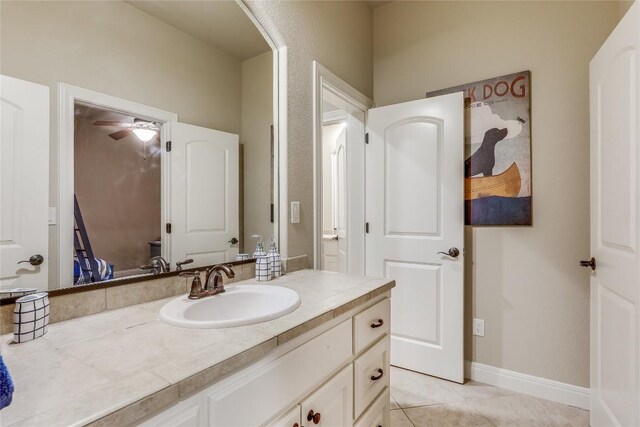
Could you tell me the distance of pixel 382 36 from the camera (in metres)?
2.57

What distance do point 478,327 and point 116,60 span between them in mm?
2451

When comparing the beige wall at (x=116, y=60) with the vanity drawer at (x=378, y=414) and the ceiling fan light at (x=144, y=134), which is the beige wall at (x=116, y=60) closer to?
the ceiling fan light at (x=144, y=134)

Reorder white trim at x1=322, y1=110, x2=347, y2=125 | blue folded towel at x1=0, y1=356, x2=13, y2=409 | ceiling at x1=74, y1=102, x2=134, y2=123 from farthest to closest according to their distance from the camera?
1. white trim at x1=322, y1=110, x2=347, y2=125
2. ceiling at x1=74, y1=102, x2=134, y2=123
3. blue folded towel at x1=0, y1=356, x2=13, y2=409

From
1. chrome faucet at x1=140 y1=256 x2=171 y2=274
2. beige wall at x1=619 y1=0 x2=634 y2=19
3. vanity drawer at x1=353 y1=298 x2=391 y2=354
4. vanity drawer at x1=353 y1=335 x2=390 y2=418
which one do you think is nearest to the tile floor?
vanity drawer at x1=353 y1=335 x2=390 y2=418

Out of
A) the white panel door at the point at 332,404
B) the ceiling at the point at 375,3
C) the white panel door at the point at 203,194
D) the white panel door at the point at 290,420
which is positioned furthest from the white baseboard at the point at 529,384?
the ceiling at the point at 375,3

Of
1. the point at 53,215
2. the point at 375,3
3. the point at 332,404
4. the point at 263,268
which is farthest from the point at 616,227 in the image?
the point at 375,3

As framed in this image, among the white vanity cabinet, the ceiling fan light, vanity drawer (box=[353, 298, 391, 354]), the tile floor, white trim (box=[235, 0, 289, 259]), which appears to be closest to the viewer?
the white vanity cabinet

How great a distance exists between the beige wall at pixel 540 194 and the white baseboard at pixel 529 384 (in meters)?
0.04

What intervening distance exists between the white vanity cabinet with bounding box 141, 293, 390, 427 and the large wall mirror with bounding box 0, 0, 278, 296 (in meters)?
0.59

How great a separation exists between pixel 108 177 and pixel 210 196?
40cm

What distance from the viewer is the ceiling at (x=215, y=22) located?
117cm

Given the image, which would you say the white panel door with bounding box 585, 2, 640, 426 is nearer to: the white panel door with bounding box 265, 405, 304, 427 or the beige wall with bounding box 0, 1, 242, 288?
the white panel door with bounding box 265, 405, 304, 427

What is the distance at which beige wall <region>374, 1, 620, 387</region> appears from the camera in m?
1.89

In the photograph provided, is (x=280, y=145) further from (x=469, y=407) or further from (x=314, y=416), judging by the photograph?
(x=469, y=407)
